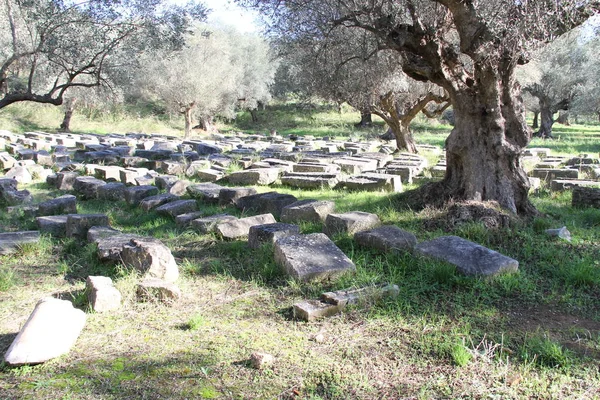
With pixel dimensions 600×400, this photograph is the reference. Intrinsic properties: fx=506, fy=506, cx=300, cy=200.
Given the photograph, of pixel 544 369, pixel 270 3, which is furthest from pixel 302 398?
pixel 270 3

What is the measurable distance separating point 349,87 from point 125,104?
26.2 meters

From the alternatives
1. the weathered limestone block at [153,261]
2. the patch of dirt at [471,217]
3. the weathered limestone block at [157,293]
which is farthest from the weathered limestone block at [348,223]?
the weathered limestone block at [157,293]

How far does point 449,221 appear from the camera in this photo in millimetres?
6262

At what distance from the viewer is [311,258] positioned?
16.1 feet

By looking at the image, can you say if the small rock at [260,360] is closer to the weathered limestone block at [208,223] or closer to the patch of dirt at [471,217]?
the weathered limestone block at [208,223]

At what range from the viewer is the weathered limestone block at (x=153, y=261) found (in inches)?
191

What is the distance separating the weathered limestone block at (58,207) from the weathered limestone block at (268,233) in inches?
145

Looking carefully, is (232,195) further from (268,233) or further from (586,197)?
(586,197)

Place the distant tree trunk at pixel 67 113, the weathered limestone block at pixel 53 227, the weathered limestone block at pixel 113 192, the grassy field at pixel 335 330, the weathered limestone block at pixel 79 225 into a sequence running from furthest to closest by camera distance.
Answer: the distant tree trunk at pixel 67 113 < the weathered limestone block at pixel 113 192 < the weathered limestone block at pixel 53 227 < the weathered limestone block at pixel 79 225 < the grassy field at pixel 335 330

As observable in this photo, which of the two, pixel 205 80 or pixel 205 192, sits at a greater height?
pixel 205 80

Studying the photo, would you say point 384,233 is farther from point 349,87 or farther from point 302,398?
point 349,87

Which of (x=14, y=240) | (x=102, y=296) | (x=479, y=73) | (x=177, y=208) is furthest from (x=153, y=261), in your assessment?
(x=479, y=73)

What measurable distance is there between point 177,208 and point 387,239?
3683mm

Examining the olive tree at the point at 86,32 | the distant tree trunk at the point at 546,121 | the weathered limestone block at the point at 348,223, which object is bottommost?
the weathered limestone block at the point at 348,223
